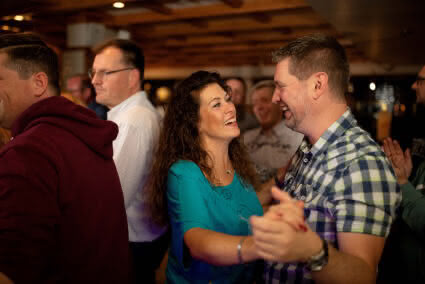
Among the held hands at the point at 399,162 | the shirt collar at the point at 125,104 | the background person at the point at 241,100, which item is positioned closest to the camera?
the held hands at the point at 399,162

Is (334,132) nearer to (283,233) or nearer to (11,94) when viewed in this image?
(283,233)

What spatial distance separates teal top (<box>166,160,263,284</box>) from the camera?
4.36 ft

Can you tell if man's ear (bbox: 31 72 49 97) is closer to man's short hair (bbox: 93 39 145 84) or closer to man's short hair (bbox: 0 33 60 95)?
man's short hair (bbox: 0 33 60 95)

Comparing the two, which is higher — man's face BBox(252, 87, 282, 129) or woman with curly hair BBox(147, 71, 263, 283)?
man's face BBox(252, 87, 282, 129)

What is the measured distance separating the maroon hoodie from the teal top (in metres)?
0.22

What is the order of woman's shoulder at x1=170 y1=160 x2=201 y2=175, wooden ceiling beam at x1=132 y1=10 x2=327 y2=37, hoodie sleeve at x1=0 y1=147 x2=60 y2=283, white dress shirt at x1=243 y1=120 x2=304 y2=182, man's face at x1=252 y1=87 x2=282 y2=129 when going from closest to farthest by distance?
hoodie sleeve at x1=0 y1=147 x2=60 y2=283
woman's shoulder at x1=170 y1=160 x2=201 y2=175
white dress shirt at x1=243 y1=120 x2=304 y2=182
man's face at x1=252 y1=87 x2=282 y2=129
wooden ceiling beam at x1=132 y1=10 x2=327 y2=37

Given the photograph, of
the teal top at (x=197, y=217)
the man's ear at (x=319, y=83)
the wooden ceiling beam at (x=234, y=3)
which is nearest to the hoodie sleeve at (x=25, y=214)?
the teal top at (x=197, y=217)

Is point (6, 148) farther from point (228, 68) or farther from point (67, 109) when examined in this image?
point (228, 68)

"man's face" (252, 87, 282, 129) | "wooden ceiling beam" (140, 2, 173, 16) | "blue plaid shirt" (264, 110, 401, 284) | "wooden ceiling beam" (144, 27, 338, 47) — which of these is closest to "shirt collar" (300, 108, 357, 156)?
"blue plaid shirt" (264, 110, 401, 284)

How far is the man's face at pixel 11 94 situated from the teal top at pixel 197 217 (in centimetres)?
65

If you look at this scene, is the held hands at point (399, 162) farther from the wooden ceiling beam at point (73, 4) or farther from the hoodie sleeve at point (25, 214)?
the wooden ceiling beam at point (73, 4)

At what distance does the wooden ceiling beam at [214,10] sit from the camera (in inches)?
173

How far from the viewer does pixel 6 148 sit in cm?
102

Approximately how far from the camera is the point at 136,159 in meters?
1.96
